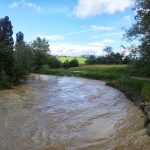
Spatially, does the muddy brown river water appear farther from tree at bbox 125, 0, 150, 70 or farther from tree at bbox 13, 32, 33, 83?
tree at bbox 13, 32, 33, 83

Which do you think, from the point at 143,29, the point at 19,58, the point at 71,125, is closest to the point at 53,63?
the point at 19,58

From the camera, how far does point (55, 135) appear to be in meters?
18.3

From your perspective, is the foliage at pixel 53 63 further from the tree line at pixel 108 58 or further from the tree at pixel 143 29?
the tree at pixel 143 29

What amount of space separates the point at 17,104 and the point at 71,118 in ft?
26.2

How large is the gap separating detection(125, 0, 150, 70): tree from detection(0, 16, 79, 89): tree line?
768 inches

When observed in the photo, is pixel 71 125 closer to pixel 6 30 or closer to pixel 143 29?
pixel 143 29

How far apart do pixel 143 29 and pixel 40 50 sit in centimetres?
5188

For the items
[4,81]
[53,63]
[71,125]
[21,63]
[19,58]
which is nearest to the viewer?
[71,125]

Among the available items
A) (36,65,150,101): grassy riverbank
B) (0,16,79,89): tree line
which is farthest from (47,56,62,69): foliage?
(36,65,150,101): grassy riverbank

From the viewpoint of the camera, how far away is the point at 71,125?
20969 millimetres

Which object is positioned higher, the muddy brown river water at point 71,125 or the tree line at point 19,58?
the tree line at point 19,58

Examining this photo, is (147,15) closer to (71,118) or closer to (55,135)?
(71,118)

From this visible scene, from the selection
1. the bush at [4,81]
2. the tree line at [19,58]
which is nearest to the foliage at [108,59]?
the tree line at [19,58]

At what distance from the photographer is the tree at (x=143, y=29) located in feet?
104
